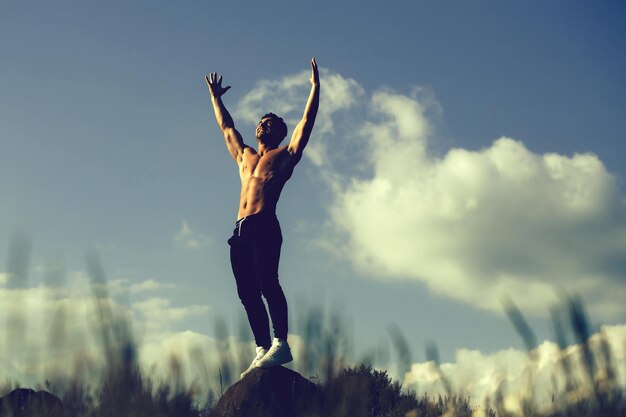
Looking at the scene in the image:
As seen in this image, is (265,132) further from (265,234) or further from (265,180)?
(265,234)

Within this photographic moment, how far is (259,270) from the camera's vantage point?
6852 mm

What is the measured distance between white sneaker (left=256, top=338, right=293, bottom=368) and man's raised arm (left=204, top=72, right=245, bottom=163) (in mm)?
2013

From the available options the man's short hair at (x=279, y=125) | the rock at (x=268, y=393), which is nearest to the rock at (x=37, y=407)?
the rock at (x=268, y=393)

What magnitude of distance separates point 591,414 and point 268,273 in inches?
153

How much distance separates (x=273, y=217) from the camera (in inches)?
276

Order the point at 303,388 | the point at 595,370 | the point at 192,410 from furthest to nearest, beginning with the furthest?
the point at 303,388
the point at 192,410
the point at 595,370

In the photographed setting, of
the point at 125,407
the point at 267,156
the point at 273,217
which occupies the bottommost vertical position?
the point at 125,407

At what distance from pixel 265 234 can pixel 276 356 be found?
3.83 ft

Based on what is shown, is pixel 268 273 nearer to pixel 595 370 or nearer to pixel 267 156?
pixel 267 156

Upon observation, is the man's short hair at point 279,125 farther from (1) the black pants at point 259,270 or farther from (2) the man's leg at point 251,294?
(2) the man's leg at point 251,294

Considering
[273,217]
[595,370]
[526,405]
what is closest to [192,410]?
[273,217]

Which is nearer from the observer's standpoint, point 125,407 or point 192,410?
point 125,407

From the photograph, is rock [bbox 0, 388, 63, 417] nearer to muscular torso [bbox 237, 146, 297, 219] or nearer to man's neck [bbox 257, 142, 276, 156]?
muscular torso [bbox 237, 146, 297, 219]

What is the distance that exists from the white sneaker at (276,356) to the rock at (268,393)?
0.06 meters
